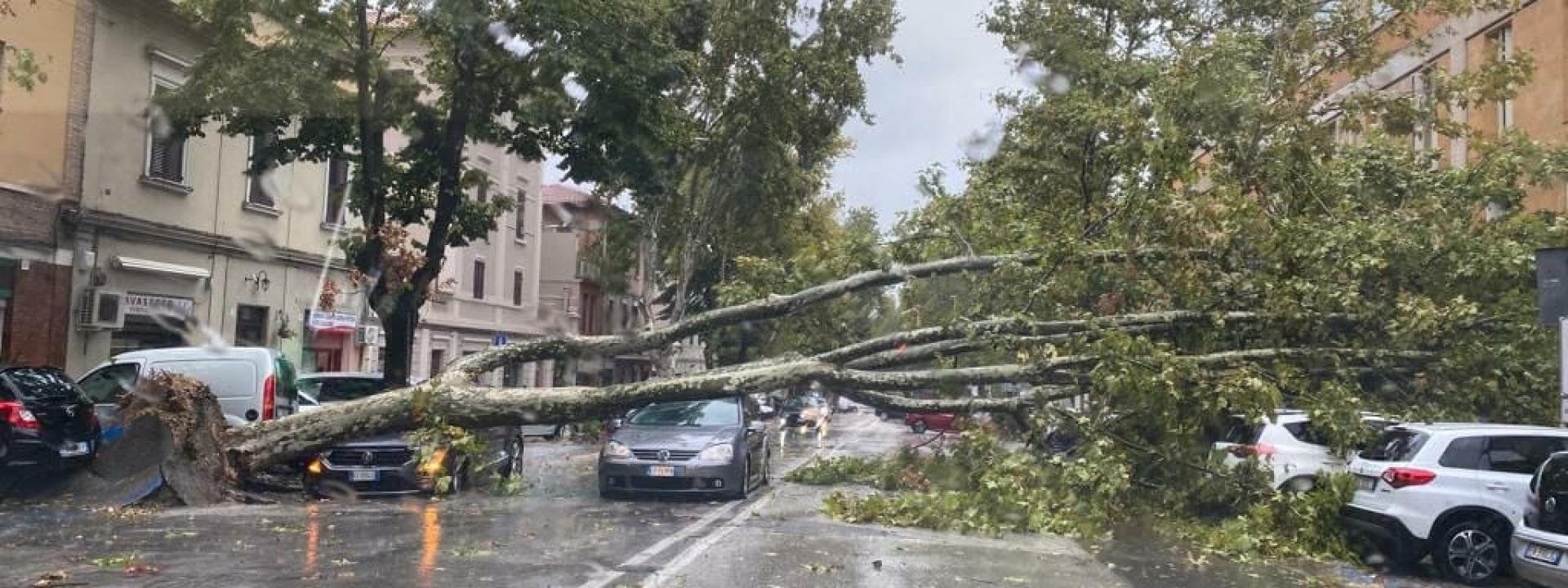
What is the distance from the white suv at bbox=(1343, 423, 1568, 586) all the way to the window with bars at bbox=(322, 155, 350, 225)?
59.4ft

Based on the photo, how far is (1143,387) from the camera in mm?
11688

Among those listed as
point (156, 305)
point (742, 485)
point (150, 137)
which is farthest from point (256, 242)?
point (742, 485)

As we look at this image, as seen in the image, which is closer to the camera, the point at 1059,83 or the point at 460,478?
the point at 460,478

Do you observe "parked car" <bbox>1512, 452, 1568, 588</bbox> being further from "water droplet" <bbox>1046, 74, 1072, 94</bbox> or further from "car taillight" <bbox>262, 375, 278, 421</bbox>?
"water droplet" <bbox>1046, 74, 1072, 94</bbox>

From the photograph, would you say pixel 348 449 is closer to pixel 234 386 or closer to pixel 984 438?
pixel 234 386

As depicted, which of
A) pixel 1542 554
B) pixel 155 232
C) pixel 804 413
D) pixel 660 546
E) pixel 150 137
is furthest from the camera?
pixel 804 413

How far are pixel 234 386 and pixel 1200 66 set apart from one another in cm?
1207

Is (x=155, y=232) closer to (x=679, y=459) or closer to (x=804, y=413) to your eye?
(x=679, y=459)

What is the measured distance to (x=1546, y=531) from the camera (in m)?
8.66

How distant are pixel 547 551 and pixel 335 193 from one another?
16.2m

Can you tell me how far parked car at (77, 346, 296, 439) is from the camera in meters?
13.9

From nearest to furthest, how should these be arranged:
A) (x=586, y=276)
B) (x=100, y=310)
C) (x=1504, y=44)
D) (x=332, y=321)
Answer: (x=100, y=310)
(x=1504, y=44)
(x=332, y=321)
(x=586, y=276)

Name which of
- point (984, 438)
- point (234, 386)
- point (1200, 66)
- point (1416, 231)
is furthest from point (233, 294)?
point (1416, 231)

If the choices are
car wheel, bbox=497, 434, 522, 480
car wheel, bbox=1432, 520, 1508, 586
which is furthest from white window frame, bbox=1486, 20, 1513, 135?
car wheel, bbox=497, 434, 522, 480
